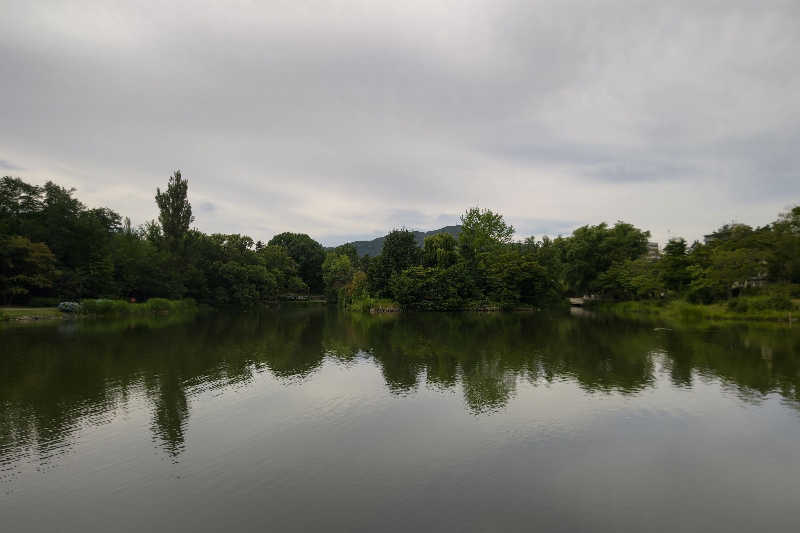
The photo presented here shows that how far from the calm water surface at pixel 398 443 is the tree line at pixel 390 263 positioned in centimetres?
3136

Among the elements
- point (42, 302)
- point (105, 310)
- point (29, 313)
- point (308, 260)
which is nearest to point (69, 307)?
point (105, 310)

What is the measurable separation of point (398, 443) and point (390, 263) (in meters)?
54.3

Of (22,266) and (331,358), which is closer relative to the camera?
(331,358)

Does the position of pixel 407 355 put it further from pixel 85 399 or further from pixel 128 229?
pixel 128 229

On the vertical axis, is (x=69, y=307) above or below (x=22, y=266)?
below

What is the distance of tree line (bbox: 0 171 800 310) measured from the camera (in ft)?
149

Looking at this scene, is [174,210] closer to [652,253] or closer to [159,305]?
[159,305]

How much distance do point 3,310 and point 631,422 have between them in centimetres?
5295

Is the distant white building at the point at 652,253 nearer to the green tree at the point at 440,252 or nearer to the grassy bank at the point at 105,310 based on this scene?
the green tree at the point at 440,252

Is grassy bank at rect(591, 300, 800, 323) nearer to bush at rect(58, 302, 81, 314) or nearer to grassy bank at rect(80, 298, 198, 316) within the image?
grassy bank at rect(80, 298, 198, 316)

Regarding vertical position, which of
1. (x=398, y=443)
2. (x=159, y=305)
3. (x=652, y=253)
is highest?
(x=652, y=253)

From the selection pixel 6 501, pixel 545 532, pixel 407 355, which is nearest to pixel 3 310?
pixel 407 355

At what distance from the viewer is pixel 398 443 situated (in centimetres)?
1054

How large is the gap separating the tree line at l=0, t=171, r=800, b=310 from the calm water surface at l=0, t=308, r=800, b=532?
31362 mm
